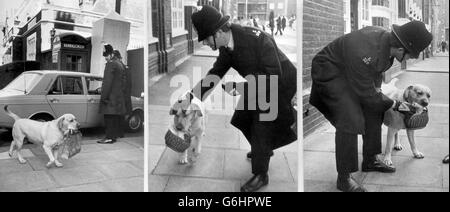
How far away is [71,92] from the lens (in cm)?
323

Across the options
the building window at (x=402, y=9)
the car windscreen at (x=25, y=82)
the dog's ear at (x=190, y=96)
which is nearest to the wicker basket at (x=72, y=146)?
the car windscreen at (x=25, y=82)

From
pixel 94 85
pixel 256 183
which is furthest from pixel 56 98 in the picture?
pixel 256 183

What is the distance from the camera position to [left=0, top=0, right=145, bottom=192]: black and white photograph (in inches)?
124

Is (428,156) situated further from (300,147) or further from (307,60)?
(307,60)

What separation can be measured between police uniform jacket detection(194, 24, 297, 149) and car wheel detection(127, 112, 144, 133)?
660 millimetres

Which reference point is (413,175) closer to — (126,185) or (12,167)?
(126,185)

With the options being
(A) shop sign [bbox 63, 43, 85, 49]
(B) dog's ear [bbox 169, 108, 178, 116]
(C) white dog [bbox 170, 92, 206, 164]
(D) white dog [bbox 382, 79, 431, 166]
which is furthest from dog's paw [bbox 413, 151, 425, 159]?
(A) shop sign [bbox 63, 43, 85, 49]

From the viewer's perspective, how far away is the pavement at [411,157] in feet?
9.33

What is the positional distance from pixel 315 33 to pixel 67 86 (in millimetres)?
1991

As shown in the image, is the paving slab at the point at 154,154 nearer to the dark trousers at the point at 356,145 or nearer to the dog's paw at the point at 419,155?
the dark trousers at the point at 356,145

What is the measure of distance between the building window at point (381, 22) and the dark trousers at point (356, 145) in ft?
2.08

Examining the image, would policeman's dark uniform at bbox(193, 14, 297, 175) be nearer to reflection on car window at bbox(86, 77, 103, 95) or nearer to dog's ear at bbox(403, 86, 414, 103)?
dog's ear at bbox(403, 86, 414, 103)
